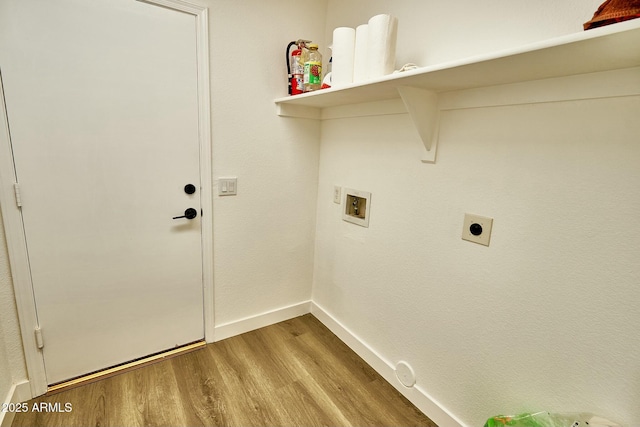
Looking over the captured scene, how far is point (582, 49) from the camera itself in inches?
28.8

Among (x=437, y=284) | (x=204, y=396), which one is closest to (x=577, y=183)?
(x=437, y=284)

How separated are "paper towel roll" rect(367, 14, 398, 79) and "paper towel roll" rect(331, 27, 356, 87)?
12cm

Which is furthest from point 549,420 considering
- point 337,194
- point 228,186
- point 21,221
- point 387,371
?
point 21,221

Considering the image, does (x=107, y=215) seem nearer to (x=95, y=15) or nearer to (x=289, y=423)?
(x=95, y=15)

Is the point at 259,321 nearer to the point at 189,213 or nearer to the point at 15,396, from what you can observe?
the point at 189,213

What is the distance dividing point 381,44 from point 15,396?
229cm

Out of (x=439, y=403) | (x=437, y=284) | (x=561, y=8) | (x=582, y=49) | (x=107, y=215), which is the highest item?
(x=561, y=8)

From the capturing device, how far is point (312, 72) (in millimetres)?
1667

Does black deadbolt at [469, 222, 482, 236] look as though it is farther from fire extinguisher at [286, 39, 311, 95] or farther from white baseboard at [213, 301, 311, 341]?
white baseboard at [213, 301, 311, 341]

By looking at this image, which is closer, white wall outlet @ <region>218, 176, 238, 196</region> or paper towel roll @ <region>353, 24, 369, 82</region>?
paper towel roll @ <region>353, 24, 369, 82</region>

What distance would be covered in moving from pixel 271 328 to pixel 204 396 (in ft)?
2.17

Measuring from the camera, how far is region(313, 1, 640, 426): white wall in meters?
0.92

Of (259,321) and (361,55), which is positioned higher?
(361,55)

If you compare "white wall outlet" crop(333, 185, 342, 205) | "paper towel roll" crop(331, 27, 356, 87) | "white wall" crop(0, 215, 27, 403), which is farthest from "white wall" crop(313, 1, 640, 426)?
"white wall" crop(0, 215, 27, 403)
